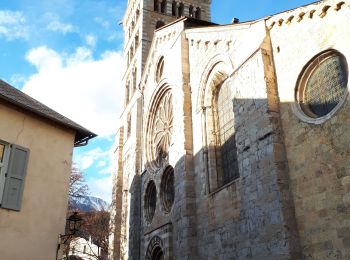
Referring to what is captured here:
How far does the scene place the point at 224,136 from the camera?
13492 mm

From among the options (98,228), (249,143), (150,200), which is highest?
(98,228)

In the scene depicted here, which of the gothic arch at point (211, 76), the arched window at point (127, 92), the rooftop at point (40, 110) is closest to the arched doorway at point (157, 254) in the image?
the gothic arch at point (211, 76)

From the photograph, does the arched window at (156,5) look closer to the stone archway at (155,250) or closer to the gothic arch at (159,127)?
the gothic arch at (159,127)

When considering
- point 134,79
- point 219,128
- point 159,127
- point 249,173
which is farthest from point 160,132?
point 249,173

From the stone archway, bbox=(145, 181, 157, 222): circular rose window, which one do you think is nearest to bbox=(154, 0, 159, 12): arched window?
bbox=(145, 181, 157, 222): circular rose window

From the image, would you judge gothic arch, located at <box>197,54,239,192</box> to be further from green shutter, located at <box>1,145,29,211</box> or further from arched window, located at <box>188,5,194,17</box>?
arched window, located at <box>188,5,194,17</box>

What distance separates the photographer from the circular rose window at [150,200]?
17781mm

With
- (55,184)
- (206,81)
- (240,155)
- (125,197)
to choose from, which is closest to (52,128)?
(55,184)

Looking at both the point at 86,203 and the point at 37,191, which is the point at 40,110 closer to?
the point at 37,191

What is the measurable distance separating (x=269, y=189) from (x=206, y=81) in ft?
20.0

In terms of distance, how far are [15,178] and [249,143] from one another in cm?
593

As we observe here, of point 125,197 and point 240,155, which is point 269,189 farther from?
point 125,197

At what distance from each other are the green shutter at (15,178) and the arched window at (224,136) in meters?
6.29

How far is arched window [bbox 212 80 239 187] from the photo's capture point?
12.8 metres
